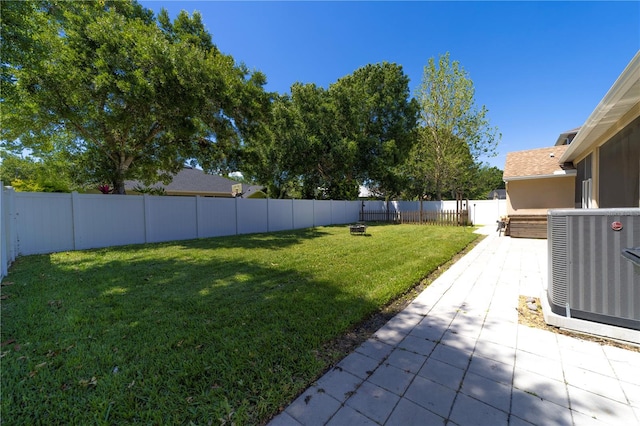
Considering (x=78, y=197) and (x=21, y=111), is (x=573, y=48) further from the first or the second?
(x=21, y=111)

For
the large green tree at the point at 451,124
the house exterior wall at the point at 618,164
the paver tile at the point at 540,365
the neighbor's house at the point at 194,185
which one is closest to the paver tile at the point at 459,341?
the paver tile at the point at 540,365

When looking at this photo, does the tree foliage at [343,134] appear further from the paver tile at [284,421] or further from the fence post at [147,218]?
the paver tile at [284,421]

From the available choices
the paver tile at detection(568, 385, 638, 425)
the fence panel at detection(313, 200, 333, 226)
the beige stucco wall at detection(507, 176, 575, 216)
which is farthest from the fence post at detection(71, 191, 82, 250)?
the beige stucco wall at detection(507, 176, 575, 216)

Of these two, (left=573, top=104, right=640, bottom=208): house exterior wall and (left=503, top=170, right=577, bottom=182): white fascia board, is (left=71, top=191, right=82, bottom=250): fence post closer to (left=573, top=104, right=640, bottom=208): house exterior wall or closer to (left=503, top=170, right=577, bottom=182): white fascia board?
(left=573, top=104, right=640, bottom=208): house exterior wall

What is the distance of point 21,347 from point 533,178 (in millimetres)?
15529

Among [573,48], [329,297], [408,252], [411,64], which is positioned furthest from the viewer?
[411,64]

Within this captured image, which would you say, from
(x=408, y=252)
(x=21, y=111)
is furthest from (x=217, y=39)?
(x=408, y=252)

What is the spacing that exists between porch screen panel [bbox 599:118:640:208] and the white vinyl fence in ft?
36.8

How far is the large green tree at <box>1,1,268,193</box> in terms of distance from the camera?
683 cm

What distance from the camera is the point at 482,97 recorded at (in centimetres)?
1717

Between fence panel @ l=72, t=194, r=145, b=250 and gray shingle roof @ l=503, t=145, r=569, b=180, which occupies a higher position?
gray shingle roof @ l=503, t=145, r=569, b=180

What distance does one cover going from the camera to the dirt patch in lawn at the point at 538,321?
2.53 m

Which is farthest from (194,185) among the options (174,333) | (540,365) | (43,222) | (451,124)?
(540,365)

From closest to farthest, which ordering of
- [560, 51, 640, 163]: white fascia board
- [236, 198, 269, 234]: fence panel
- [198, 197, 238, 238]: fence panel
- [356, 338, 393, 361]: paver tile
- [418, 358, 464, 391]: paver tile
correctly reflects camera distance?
[418, 358, 464, 391]: paver tile
[356, 338, 393, 361]: paver tile
[560, 51, 640, 163]: white fascia board
[198, 197, 238, 238]: fence panel
[236, 198, 269, 234]: fence panel
